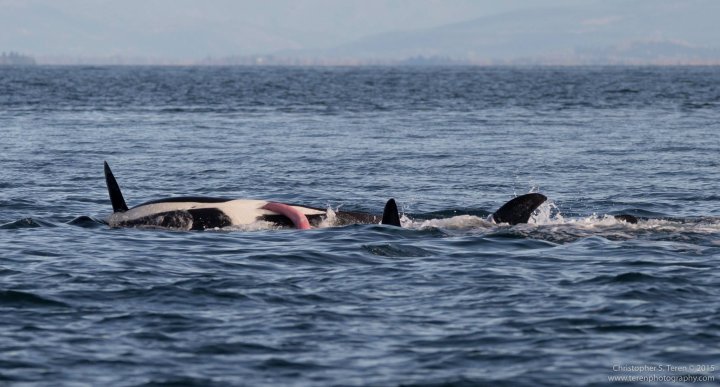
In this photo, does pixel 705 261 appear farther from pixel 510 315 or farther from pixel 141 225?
pixel 141 225

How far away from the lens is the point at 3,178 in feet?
92.4

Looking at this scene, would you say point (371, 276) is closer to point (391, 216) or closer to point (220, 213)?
point (391, 216)

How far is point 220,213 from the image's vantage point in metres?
20.3

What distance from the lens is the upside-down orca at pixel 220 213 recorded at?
20.1 meters

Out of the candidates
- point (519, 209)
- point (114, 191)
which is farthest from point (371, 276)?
point (114, 191)

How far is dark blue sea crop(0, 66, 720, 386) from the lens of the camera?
11984 millimetres

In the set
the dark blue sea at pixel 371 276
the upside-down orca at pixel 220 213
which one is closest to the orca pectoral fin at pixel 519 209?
the upside-down orca at pixel 220 213

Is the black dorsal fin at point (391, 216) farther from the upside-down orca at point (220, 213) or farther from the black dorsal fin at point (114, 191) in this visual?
the black dorsal fin at point (114, 191)

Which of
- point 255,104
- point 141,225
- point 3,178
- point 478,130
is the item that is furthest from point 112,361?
point 255,104

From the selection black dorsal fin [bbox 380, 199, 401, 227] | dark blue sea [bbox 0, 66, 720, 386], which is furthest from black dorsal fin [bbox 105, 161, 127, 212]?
black dorsal fin [bbox 380, 199, 401, 227]

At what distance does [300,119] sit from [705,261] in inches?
1492

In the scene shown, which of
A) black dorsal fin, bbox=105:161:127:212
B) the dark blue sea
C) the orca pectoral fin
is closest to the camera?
the dark blue sea

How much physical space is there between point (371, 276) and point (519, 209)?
16.1ft

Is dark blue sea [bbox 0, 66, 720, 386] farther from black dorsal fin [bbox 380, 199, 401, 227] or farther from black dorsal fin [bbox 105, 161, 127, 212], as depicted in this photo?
black dorsal fin [bbox 105, 161, 127, 212]
